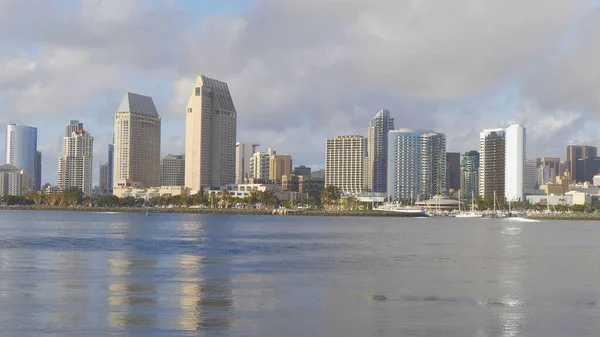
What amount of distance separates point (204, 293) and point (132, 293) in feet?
12.2

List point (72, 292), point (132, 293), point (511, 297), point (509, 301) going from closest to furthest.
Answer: point (509, 301) → point (132, 293) → point (72, 292) → point (511, 297)

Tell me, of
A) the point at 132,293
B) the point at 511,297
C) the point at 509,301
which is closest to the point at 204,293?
the point at 132,293

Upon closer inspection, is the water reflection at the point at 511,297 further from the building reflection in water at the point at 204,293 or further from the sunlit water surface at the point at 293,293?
the building reflection in water at the point at 204,293

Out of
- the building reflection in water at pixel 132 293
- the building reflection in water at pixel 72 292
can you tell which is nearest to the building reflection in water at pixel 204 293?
the building reflection in water at pixel 132 293

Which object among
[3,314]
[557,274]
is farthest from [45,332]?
[557,274]

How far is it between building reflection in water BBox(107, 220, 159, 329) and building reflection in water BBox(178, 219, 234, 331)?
1503 millimetres

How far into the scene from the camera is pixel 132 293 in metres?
42.2

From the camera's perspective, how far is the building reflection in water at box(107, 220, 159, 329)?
110 ft

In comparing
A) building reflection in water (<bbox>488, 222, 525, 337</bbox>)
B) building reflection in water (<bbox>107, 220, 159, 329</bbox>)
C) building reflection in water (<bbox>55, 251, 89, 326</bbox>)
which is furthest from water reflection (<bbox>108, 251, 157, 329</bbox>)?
building reflection in water (<bbox>488, 222, 525, 337</bbox>)

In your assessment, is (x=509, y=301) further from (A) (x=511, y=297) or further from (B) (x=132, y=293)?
(B) (x=132, y=293)

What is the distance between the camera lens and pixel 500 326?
3372cm

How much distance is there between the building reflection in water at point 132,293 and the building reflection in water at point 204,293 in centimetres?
150

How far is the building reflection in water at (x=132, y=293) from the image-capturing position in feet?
110

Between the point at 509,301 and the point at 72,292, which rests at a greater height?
the point at 72,292
